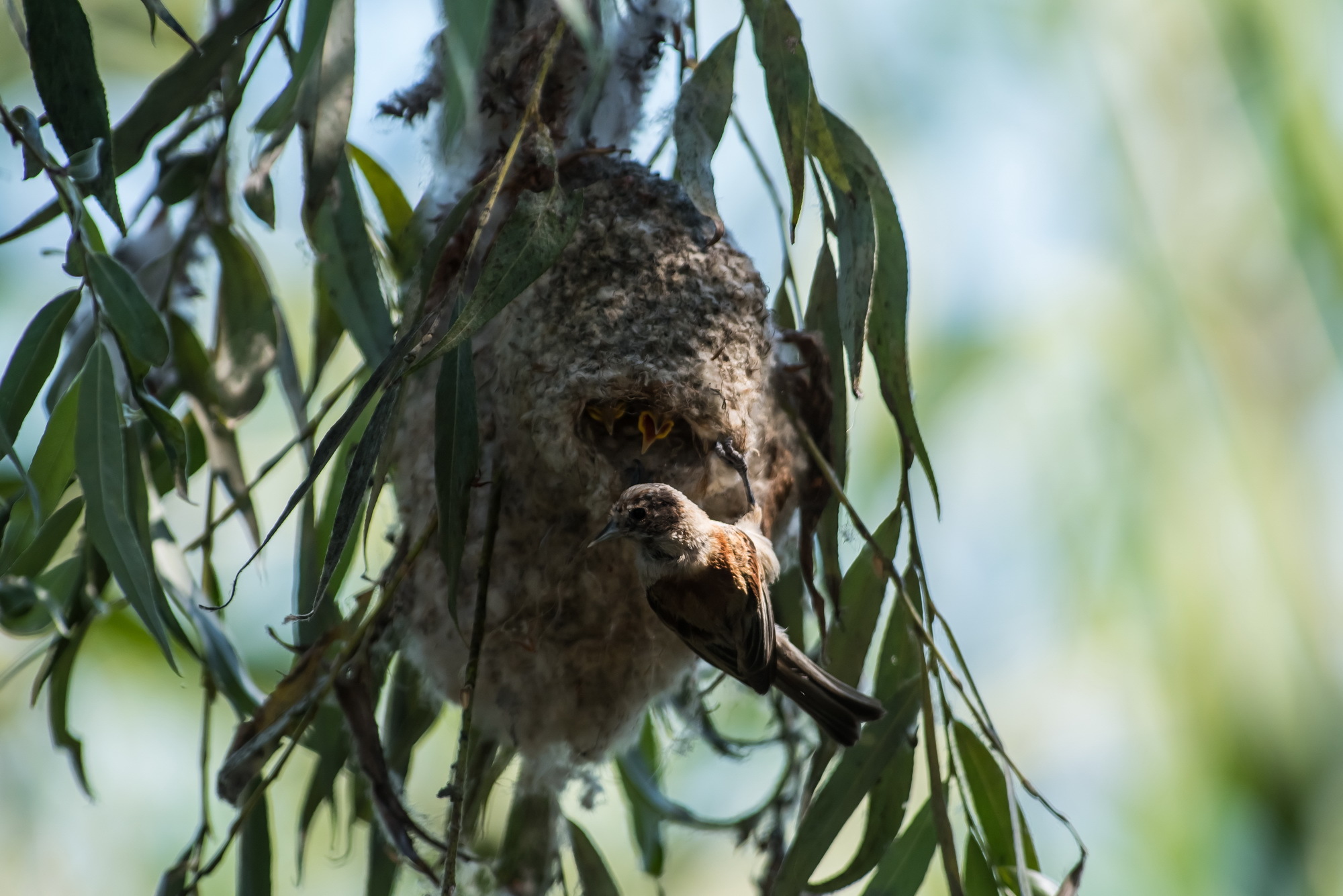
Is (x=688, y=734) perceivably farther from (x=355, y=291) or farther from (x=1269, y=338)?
(x=1269, y=338)

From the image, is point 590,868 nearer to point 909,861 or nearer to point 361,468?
point 909,861

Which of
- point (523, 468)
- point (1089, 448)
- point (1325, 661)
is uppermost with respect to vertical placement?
point (1089, 448)

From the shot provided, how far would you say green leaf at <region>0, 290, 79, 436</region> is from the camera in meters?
1.29

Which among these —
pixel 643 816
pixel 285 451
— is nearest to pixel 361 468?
pixel 285 451

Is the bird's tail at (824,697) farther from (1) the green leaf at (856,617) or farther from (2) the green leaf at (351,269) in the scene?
(2) the green leaf at (351,269)

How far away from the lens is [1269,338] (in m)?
3.74

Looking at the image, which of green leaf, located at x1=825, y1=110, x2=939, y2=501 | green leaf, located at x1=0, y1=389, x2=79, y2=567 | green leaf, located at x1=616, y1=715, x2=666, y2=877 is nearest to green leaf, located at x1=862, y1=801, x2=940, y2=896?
green leaf, located at x1=825, y1=110, x2=939, y2=501

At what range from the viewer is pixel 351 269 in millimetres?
1539

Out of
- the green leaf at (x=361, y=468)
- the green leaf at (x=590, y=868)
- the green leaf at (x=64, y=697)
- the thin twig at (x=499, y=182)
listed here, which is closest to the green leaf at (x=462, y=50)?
the thin twig at (x=499, y=182)

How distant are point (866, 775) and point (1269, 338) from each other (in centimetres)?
300

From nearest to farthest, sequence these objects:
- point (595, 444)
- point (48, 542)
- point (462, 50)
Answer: point (462, 50), point (595, 444), point (48, 542)

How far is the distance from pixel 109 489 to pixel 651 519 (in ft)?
1.98

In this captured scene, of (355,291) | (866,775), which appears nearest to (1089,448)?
(866,775)

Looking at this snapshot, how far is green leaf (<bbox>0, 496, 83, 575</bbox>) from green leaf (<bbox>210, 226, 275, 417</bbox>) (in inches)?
11.7
